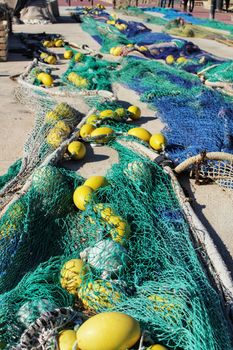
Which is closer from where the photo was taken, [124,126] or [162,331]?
[162,331]

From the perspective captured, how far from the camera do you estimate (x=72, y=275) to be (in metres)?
2.44

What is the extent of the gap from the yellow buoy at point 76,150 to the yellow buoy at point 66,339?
2.51m

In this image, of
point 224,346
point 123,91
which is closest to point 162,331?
point 224,346

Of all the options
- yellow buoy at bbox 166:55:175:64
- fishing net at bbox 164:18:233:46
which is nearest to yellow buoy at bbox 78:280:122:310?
yellow buoy at bbox 166:55:175:64

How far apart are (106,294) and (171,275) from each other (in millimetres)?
413

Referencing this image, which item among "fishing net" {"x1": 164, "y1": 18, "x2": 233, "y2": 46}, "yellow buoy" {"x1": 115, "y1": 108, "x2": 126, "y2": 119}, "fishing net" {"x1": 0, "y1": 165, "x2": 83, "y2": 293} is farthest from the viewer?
"fishing net" {"x1": 164, "y1": 18, "x2": 233, "y2": 46}

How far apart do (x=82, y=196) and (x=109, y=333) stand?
5.14 ft

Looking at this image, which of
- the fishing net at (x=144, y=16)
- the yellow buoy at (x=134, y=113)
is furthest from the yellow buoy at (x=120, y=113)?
the fishing net at (x=144, y=16)

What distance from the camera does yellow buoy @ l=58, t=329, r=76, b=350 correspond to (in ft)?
6.07

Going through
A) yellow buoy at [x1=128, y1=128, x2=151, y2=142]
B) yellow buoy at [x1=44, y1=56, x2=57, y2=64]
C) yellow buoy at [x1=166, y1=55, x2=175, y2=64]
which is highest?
yellow buoy at [x1=166, y1=55, x2=175, y2=64]

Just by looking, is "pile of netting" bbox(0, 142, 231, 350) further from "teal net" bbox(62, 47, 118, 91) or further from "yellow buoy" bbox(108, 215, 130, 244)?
"teal net" bbox(62, 47, 118, 91)

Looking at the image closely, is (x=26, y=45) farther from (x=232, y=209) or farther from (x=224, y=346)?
(x=224, y=346)

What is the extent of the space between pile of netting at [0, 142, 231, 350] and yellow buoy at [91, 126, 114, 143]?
2.81ft

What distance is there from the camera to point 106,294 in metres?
2.24
